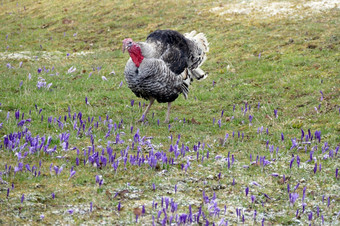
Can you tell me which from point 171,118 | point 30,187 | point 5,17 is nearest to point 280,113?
point 171,118

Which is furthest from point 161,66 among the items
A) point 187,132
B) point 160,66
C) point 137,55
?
point 187,132

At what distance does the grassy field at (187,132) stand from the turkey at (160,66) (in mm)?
818

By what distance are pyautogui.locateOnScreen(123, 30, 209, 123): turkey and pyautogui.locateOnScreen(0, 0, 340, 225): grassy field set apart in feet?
2.68

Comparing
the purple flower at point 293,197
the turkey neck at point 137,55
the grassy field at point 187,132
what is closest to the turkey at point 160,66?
the turkey neck at point 137,55

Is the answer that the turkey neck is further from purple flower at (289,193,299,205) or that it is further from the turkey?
purple flower at (289,193,299,205)

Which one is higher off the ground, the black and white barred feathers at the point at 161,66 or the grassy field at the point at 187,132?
the black and white barred feathers at the point at 161,66

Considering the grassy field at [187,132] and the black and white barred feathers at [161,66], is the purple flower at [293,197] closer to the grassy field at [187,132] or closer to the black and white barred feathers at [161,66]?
the grassy field at [187,132]

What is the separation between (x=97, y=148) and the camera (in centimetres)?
902

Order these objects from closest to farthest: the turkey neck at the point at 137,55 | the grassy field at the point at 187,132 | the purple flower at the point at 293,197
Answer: the purple flower at the point at 293,197 → the grassy field at the point at 187,132 → the turkey neck at the point at 137,55

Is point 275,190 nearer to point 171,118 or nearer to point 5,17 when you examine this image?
point 171,118

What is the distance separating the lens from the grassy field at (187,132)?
6.74 metres

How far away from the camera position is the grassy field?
265 inches

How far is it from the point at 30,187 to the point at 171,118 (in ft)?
20.9

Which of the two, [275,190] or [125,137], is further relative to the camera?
[125,137]
